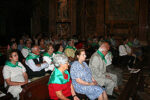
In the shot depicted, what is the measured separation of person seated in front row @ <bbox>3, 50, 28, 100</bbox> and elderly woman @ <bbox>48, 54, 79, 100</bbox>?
105 cm

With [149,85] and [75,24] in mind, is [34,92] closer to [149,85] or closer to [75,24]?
[149,85]

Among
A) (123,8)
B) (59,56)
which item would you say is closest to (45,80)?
(59,56)

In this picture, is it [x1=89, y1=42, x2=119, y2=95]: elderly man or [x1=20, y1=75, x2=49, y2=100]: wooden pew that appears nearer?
[x1=20, y1=75, x2=49, y2=100]: wooden pew

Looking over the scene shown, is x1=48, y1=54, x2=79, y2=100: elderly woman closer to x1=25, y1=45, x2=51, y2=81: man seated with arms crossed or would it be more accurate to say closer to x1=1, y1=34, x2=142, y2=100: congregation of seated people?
x1=1, y1=34, x2=142, y2=100: congregation of seated people

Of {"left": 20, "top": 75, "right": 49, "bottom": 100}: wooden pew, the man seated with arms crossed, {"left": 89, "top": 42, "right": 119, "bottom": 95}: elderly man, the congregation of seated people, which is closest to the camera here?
{"left": 20, "top": 75, "right": 49, "bottom": 100}: wooden pew

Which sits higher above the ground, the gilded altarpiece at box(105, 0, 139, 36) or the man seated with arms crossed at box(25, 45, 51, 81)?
the gilded altarpiece at box(105, 0, 139, 36)

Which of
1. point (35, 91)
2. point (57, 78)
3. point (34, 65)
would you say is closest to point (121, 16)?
point (34, 65)

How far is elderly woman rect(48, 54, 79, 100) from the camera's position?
2.68 metres

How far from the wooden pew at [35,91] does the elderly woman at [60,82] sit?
241 mm

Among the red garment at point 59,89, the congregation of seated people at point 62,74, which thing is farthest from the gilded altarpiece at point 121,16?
the red garment at point 59,89

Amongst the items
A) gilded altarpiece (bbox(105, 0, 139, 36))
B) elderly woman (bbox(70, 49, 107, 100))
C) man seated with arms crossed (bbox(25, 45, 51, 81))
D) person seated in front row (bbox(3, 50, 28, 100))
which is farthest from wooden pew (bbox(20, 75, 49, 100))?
A: gilded altarpiece (bbox(105, 0, 139, 36))

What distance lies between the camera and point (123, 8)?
42.9ft

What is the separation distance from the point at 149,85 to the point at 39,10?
36.2ft

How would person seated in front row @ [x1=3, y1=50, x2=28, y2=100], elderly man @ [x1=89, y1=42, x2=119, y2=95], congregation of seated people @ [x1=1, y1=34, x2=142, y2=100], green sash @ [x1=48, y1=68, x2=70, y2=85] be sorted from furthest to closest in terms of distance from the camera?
elderly man @ [x1=89, y1=42, x2=119, y2=95] → person seated in front row @ [x1=3, y1=50, x2=28, y2=100] → congregation of seated people @ [x1=1, y1=34, x2=142, y2=100] → green sash @ [x1=48, y1=68, x2=70, y2=85]
